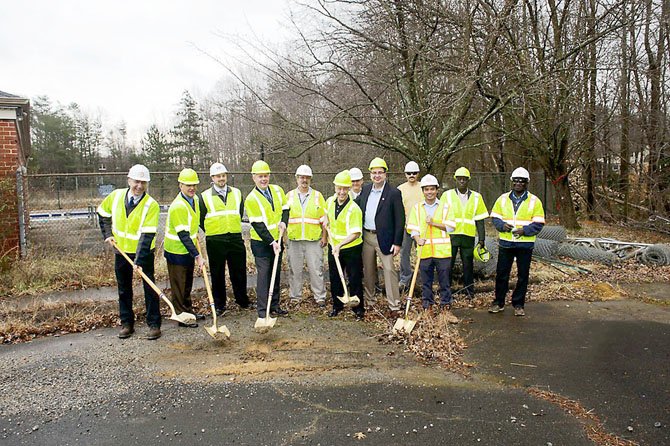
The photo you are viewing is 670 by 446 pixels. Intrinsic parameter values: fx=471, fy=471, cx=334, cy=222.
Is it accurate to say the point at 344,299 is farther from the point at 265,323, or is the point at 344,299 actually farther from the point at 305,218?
the point at 305,218

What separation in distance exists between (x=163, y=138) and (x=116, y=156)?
31.1 feet

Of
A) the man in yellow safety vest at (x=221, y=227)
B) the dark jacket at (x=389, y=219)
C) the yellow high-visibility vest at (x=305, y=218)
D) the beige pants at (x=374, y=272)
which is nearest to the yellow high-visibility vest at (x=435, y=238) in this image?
the dark jacket at (x=389, y=219)

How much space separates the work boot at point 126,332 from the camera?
5.63 m

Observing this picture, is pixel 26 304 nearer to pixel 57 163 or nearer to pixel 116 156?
pixel 57 163

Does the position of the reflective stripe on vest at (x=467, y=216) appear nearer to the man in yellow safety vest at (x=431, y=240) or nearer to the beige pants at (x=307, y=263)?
the man in yellow safety vest at (x=431, y=240)

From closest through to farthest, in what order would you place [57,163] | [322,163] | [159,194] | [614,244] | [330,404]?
[330,404] → [614,244] → [159,194] → [322,163] → [57,163]

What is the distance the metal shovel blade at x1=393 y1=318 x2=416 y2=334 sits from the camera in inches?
213

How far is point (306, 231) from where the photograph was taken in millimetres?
6621

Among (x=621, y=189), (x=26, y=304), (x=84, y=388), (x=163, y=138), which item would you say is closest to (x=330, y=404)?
(x=84, y=388)

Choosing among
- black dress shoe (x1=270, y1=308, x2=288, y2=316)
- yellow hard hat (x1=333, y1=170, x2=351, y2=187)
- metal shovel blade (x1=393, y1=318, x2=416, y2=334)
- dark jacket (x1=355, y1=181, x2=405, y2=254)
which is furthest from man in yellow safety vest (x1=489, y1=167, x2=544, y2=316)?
black dress shoe (x1=270, y1=308, x2=288, y2=316)

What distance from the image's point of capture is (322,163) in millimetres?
14352

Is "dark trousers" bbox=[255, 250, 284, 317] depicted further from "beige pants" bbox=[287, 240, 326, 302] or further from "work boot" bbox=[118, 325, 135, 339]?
"work boot" bbox=[118, 325, 135, 339]

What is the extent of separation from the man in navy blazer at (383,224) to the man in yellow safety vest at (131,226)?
8.97ft

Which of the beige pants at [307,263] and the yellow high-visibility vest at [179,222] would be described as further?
the beige pants at [307,263]
